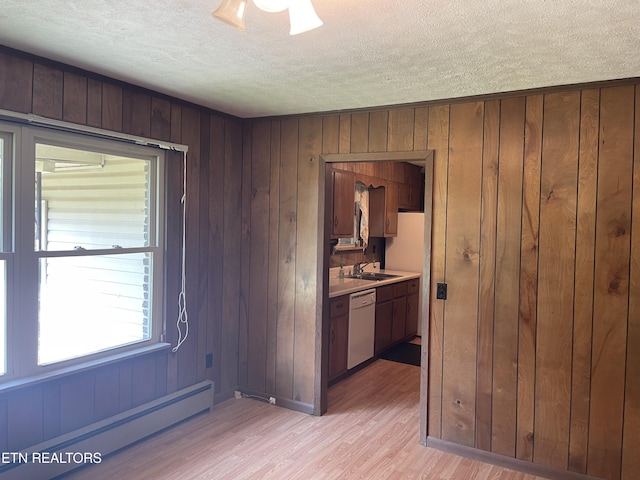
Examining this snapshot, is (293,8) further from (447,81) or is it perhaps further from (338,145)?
(338,145)

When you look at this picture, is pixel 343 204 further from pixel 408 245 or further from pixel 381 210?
pixel 408 245

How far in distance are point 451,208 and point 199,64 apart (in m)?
1.81

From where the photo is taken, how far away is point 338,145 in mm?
3500

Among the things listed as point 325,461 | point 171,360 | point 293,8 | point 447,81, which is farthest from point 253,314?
point 293,8

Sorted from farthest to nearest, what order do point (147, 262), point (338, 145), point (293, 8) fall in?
point (338, 145) < point (147, 262) < point (293, 8)

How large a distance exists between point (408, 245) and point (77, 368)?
14.6 feet

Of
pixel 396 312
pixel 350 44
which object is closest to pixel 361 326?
pixel 396 312

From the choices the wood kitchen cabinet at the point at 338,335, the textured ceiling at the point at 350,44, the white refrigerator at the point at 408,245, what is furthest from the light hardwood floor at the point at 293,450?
the white refrigerator at the point at 408,245

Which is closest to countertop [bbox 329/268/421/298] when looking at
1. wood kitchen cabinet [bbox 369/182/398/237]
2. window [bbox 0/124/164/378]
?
wood kitchen cabinet [bbox 369/182/398/237]

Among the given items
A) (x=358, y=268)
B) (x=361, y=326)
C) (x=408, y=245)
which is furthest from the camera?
(x=408, y=245)

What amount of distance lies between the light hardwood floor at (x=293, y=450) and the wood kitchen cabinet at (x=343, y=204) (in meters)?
1.76

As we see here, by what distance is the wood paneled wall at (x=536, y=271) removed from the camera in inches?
103

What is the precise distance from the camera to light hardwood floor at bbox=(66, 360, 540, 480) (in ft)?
9.11

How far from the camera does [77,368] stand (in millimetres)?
2707
